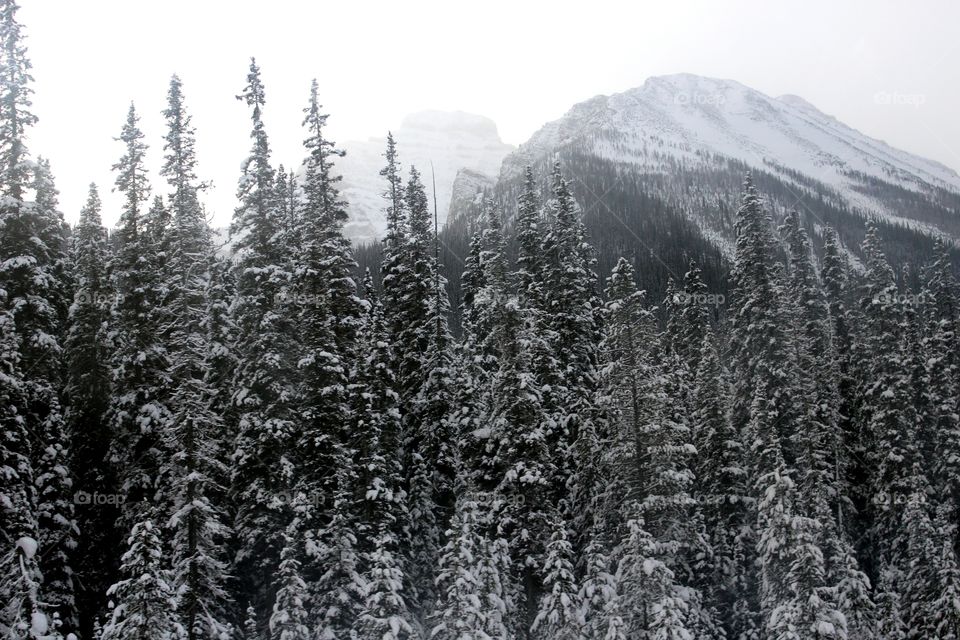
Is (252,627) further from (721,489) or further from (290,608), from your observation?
(721,489)

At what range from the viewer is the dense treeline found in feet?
74.8

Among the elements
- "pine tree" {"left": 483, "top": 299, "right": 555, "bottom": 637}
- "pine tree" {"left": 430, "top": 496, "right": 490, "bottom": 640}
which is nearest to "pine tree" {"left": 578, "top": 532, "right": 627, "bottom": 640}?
"pine tree" {"left": 483, "top": 299, "right": 555, "bottom": 637}

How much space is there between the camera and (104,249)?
113 ft

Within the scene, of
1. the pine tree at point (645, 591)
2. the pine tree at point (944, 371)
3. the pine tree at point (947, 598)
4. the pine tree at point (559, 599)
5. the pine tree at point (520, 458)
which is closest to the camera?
the pine tree at point (559, 599)

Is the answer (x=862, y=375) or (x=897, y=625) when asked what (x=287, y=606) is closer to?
(x=897, y=625)

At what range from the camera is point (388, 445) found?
1103 inches

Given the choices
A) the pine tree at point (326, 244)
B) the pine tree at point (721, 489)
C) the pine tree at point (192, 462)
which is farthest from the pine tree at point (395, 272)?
the pine tree at point (721, 489)

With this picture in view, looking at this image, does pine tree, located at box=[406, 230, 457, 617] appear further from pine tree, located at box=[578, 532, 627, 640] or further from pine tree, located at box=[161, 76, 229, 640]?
pine tree, located at box=[161, 76, 229, 640]

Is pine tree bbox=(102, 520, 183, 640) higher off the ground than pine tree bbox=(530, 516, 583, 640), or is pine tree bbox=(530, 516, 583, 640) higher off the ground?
pine tree bbox=(102, 520, 183, 640)

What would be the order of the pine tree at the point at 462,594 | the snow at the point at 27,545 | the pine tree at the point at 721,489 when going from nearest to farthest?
the snow at the point at 27,545 < the pine tree at the point at 462,594 < the pine tree at the point at 721,489

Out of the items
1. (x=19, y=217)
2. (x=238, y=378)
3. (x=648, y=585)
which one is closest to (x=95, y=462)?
(x=238, y=378)

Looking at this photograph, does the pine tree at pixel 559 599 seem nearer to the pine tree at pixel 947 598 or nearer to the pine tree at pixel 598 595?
the pine tree at pixel 598 595

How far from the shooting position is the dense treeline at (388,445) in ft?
74.8

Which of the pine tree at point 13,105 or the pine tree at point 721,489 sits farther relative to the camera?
the pine tree at point 721,489
